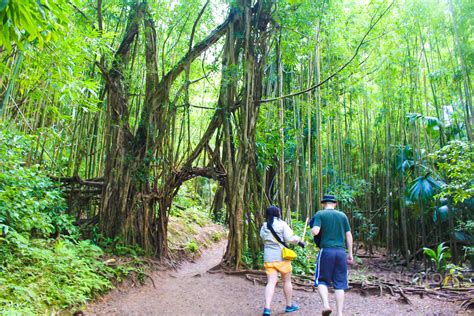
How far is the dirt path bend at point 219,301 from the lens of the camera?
4074mm

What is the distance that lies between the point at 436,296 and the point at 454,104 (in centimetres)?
537

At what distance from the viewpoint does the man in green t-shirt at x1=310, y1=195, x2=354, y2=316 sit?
3504 mm

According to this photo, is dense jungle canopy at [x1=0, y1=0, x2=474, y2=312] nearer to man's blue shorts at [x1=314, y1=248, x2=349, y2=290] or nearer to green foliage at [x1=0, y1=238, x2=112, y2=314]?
green foliage at [x1=0, y1=238, x2=112, y2=314]

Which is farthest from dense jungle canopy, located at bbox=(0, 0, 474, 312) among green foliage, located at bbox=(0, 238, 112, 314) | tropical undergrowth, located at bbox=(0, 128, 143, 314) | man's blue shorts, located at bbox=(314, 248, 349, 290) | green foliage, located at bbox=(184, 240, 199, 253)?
man's blue shorts, located at bbox=(314, 248, 349, 290)

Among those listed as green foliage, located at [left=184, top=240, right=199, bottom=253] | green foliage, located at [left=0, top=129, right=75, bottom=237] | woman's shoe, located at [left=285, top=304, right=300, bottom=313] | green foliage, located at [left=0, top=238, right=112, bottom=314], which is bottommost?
woman's shoe, located at [left=285, top=304, right=300, bottom=313]

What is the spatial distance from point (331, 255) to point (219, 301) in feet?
5.63

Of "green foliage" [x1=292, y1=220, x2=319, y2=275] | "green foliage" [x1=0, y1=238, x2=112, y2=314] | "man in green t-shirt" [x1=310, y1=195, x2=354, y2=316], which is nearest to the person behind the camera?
"green foliage" [x1=0, y1=238, x2=112, y2=314]

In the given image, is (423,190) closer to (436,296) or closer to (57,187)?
(436,296)

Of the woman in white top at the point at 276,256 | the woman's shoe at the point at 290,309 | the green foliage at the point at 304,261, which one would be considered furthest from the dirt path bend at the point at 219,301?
the green foliage at the point at 304,261

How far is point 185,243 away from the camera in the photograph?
8.02m

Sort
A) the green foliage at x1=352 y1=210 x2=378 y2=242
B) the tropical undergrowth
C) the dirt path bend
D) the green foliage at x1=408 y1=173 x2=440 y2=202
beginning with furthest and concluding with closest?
the green foliage at x1=352 y1=210 x2=378 y2=242 < the green foliage at x1=408 y1=173 x2=440 y2=202 < the dirt path bend < the tropical undergrowth

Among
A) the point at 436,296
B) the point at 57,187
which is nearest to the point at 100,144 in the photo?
the point at 57,187

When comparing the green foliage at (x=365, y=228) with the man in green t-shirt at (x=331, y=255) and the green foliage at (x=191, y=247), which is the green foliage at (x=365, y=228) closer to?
the green foliage at (x=191, y=247)

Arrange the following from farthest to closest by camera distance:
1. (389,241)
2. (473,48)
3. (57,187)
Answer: (389,241) < (473,48) < (57,187)
